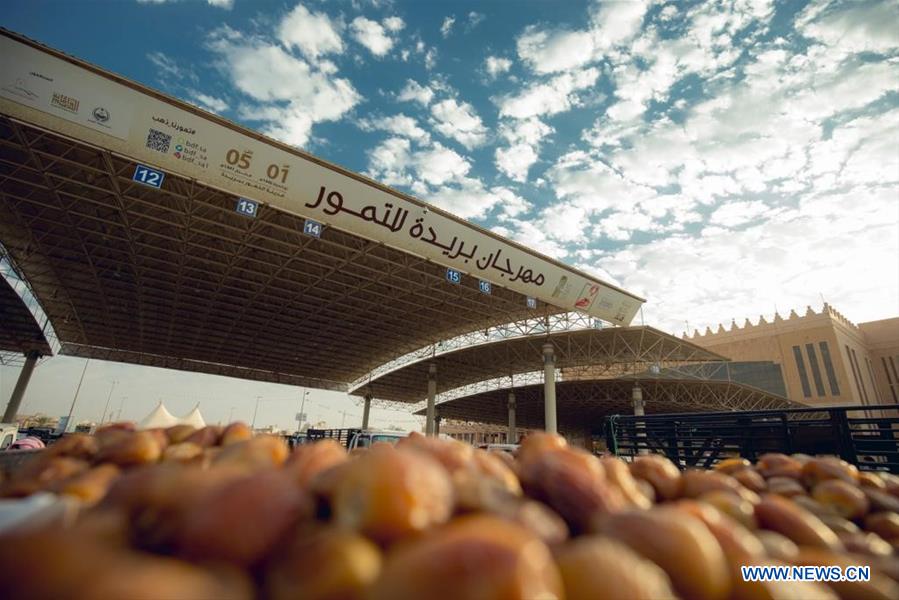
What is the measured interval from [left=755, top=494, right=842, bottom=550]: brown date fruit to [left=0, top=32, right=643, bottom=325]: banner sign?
13.4 meters

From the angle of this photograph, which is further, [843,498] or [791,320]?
[791,320]

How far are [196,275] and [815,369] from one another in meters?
63.7

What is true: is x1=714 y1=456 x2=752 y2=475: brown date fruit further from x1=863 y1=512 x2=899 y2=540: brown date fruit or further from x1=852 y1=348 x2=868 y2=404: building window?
x1=852 y1=348 x2=868 y2=404: building window

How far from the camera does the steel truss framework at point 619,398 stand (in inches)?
1142

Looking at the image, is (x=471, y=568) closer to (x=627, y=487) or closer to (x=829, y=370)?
(x=627, y=487)

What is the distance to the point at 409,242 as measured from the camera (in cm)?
1493

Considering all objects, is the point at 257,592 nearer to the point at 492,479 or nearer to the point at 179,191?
the point at 492,479

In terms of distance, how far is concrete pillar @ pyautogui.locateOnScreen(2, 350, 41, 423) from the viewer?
29.0 metres

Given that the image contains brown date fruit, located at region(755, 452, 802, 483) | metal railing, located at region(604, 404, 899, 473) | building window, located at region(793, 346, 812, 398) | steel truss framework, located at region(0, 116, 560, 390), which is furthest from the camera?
building window, located at region(793, 346, 812, 398)

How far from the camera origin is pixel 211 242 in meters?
17.6

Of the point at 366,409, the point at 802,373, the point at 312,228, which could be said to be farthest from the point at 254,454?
the point at 802,373

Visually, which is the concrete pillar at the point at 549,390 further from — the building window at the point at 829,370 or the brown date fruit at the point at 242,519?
the building window at the point at 829,370

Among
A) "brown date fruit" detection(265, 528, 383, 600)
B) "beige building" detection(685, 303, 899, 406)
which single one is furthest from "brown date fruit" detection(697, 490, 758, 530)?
"beige building" detection(685, 303, 899, 406)

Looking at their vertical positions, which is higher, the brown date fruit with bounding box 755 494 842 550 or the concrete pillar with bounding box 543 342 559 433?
the concrete pillar with bounding box 543 342 559 433
